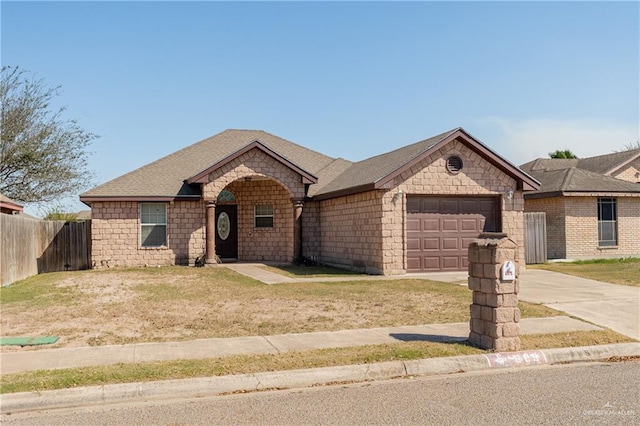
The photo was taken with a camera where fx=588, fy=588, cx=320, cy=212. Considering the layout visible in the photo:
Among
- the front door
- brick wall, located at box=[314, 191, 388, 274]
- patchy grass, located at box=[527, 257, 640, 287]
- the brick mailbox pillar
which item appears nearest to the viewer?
the brick mailbox pillar

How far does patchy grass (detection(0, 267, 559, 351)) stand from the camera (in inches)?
393

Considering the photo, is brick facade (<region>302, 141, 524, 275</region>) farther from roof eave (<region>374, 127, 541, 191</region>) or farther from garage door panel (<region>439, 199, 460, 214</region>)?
garage door panel (<region>439, 199, 460, 214</region>)

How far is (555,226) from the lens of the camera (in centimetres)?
2556

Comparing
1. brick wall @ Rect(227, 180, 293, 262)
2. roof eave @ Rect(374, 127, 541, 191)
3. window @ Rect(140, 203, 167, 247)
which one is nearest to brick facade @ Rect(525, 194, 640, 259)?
roof eave @ Rect(374, 127, 541, 191)

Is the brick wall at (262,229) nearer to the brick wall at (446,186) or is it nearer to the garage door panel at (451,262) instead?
the brick wall at (446,186)

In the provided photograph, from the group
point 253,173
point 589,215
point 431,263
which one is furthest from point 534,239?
point 253,173

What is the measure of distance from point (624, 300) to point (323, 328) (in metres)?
7.37

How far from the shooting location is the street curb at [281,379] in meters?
6.34

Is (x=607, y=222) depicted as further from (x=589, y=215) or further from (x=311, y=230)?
(x=311, y=230)

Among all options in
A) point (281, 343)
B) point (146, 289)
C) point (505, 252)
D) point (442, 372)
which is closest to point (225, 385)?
point (281, 343)

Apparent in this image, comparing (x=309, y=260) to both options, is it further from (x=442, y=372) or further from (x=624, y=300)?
(x=442, y=372)

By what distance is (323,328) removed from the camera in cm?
1012

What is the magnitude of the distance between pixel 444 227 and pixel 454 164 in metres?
2.14

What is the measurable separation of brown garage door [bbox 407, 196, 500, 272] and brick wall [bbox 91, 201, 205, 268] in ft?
28.7
